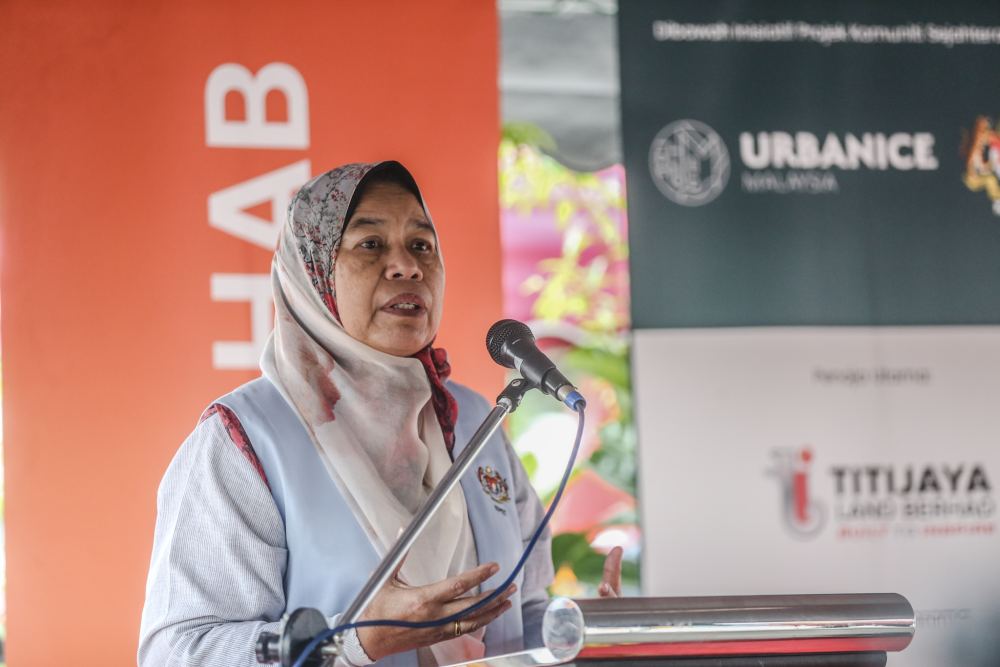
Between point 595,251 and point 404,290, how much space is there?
3.00 meters

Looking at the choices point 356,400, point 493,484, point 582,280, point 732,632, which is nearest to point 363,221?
point 356,400

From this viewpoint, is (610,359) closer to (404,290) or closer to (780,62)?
(780,62)

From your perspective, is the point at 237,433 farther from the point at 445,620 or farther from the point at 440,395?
the point at 445,620

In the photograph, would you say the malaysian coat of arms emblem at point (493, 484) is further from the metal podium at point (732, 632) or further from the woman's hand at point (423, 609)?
the metal podium at point (732, 632)

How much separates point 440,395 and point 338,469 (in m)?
0.31

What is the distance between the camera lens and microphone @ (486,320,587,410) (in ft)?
4.48

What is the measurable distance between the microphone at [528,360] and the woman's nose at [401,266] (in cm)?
59

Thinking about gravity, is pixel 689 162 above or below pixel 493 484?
above

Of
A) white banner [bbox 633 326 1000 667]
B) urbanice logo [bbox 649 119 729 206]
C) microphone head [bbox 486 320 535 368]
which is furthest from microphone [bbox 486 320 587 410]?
urbanice logo [bbox 649 119 729 206]

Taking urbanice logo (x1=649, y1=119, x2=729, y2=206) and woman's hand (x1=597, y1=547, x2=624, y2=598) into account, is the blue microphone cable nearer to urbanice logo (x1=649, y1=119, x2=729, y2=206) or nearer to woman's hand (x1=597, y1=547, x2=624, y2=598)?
woman's hand (x1=597, y1=547, x2=624, y2=598)

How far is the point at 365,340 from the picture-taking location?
6.89ft

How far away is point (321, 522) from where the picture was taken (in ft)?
6.30

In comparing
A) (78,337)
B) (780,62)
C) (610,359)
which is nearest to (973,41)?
(780,62)

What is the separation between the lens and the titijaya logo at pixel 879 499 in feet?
9.95
